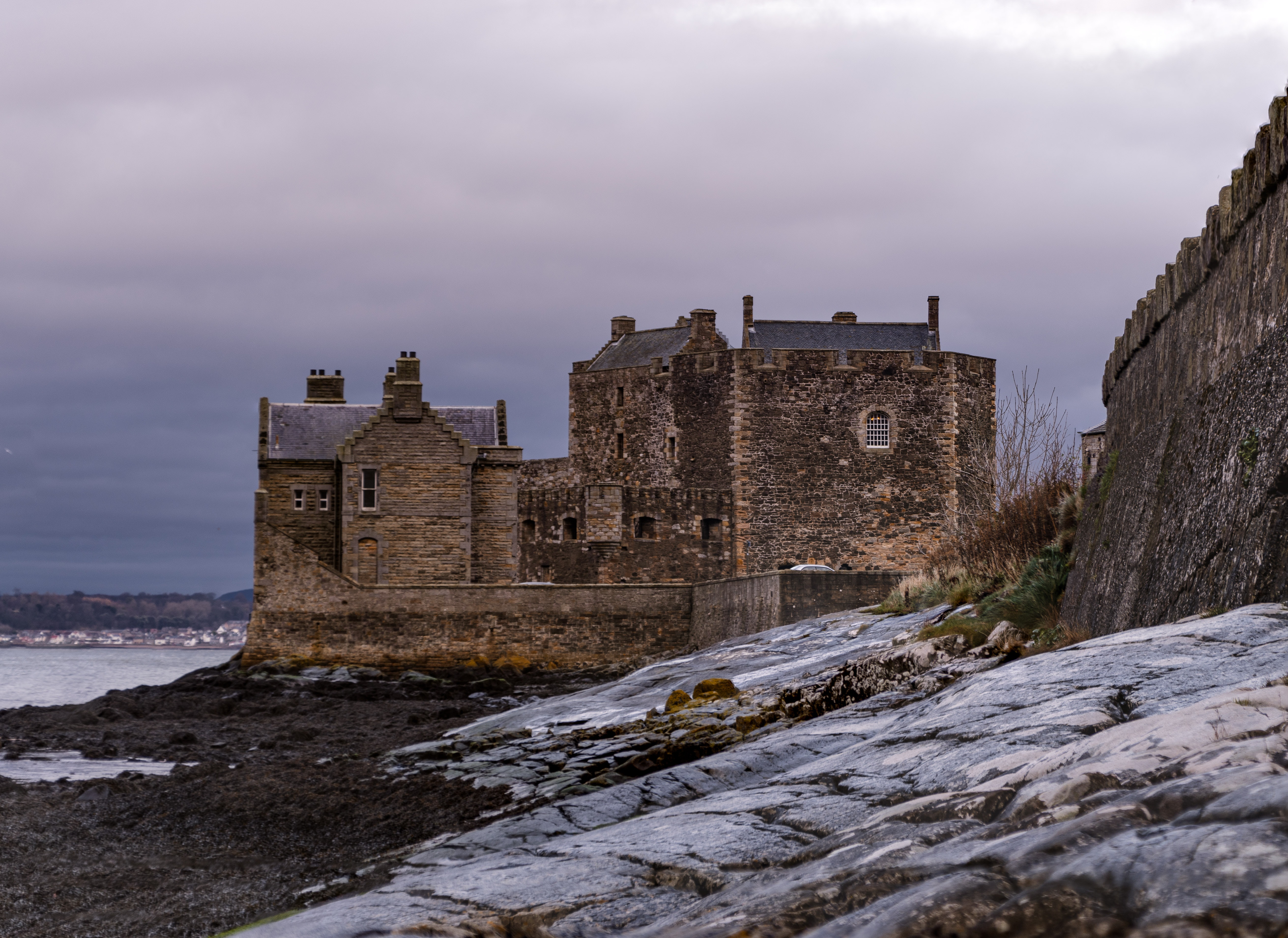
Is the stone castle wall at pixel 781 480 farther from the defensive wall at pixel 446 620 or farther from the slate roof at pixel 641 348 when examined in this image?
the defensive wall at pixel 446 620

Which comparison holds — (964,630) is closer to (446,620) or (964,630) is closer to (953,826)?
(953,826)

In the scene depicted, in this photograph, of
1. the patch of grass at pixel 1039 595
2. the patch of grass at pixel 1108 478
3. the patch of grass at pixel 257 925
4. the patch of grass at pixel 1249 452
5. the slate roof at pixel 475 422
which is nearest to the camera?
the patch of grass at pixel 257 925

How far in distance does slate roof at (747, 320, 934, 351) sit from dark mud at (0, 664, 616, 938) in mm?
26008

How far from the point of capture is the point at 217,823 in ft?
47.0

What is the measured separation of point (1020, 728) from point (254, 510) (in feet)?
111

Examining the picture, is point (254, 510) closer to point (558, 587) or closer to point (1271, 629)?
point (558, 587)

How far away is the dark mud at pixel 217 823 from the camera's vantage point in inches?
402

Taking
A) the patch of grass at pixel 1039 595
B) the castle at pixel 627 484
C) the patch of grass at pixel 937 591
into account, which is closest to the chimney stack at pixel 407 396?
the castle at pixel 627 484

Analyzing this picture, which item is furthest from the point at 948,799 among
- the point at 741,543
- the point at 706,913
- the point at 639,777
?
the point at 741,543

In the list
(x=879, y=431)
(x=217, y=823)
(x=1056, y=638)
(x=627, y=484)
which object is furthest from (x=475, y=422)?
(x=1056, y=638)

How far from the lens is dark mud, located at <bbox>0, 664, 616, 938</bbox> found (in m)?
10.2

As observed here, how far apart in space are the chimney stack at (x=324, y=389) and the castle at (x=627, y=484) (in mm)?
68

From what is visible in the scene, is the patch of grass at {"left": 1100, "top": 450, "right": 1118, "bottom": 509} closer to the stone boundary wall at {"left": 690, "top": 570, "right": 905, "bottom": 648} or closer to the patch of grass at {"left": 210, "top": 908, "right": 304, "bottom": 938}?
the patch of grass at {"left": 210, "top": 908, "right": 304, "bottom": 938}

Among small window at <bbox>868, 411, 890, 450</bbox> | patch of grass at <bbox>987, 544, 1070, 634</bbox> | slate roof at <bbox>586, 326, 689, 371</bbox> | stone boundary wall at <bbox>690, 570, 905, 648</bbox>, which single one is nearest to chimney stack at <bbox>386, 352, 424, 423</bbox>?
slate roof at <bbox>586, 326, 689, 371</bbox>
